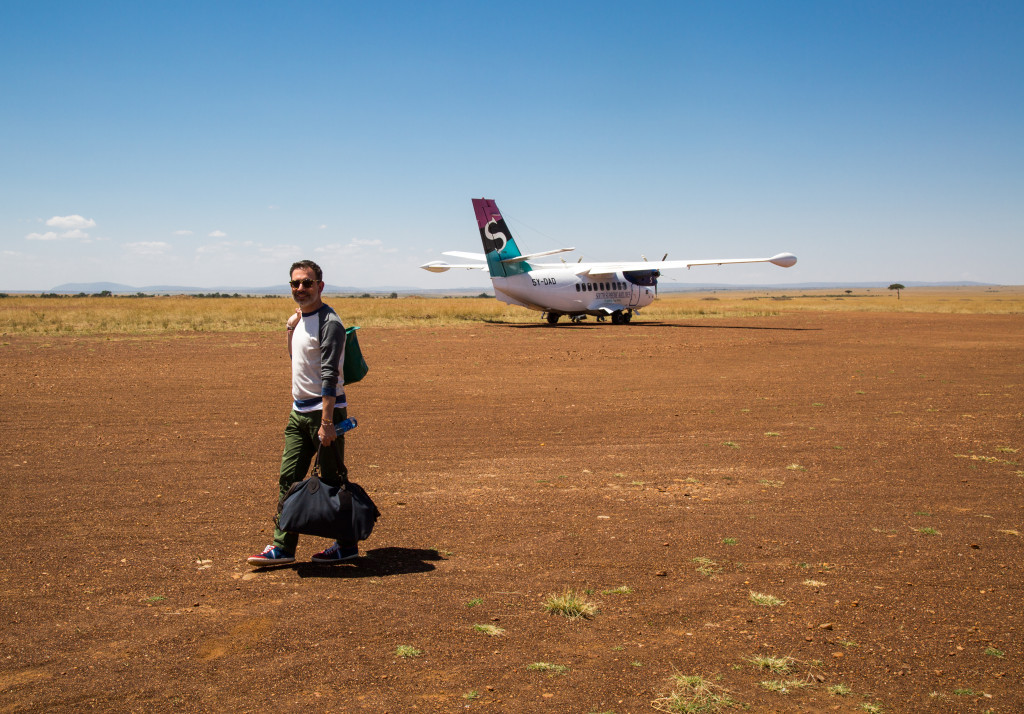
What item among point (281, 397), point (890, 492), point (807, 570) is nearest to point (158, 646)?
point (807, 570)

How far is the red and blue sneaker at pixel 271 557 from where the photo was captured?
562 centimetres

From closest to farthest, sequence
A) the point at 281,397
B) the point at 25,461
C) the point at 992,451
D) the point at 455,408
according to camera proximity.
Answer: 1. the point at 25,461
2. the point at 992,451
3. the point at 455,408
4. the point at 281,397

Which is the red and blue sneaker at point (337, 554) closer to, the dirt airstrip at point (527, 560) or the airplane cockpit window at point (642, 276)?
the dirt airstrip at point (527, 560)

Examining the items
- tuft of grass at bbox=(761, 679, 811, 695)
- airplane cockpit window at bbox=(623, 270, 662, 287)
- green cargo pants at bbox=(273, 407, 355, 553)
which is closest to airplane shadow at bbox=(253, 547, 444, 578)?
green cargo pants at bbox=(273, 407, 355, 553)

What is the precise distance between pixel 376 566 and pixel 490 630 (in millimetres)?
1445

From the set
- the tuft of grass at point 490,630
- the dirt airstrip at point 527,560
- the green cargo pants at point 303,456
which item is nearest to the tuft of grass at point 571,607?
the dirt airstrip at point 527,560

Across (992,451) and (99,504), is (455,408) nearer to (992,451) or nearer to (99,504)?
(99,504)

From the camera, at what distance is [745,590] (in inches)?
208

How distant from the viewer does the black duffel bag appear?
18.1 feet

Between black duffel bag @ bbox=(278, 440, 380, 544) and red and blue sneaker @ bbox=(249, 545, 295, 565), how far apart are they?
0.60 ft

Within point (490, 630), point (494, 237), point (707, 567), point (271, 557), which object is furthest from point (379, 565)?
point (494, 237)

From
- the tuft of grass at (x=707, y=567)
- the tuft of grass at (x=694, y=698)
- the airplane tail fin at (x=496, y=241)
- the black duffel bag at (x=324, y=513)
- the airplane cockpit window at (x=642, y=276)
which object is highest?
the airplane tail fin at (x=496, y=241)

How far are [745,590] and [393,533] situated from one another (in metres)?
2.86

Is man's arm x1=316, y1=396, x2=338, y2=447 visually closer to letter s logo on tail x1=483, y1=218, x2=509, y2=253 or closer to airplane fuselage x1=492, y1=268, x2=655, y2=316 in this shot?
letter s logo on tail x1=483, y1=218, x2=509, y2=253
